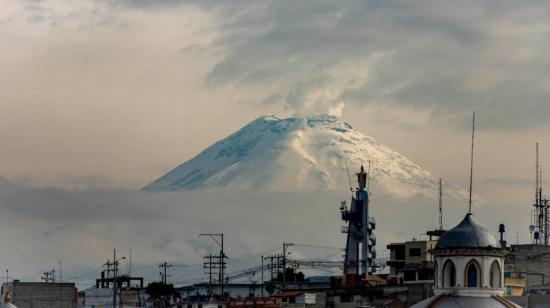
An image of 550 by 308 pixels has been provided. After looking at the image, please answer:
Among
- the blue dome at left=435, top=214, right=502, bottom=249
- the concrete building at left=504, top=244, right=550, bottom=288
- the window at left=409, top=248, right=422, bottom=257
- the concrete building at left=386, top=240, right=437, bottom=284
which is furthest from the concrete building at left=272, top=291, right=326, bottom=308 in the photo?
the blue dome at left=435, top=214, right=502, bottom=249

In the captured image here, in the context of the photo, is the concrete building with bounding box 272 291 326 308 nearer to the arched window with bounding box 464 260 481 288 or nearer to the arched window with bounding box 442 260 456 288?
the arched window with bounding box 442 260 456 288

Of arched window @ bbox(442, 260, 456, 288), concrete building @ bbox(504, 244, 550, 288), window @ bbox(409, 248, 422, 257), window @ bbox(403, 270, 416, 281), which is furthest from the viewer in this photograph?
window @ bbox(409, 248, 422, 257)

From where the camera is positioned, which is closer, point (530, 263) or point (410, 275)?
point (410, 275)

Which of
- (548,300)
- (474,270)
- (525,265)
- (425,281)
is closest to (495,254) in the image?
(474,270)

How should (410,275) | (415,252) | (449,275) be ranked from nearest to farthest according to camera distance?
(449,275), (410,275), (415,252)

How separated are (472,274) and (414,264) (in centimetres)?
9049

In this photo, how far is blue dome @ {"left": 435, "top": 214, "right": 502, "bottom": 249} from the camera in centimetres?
10019

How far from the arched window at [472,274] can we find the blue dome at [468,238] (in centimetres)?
124

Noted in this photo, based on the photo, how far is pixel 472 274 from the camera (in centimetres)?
9994

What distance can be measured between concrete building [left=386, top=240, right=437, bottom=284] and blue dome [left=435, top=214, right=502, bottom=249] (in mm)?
79517

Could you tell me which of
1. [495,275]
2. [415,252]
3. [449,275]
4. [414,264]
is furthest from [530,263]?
[449,275]

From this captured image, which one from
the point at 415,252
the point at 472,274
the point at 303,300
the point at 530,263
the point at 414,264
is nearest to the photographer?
the point at 472,274

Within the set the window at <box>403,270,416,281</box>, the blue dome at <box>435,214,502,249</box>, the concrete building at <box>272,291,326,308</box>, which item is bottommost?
the concrete building at <box>272,291,326,308</box>

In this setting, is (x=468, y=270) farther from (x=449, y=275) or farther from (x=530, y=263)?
(x=530, y=263)
